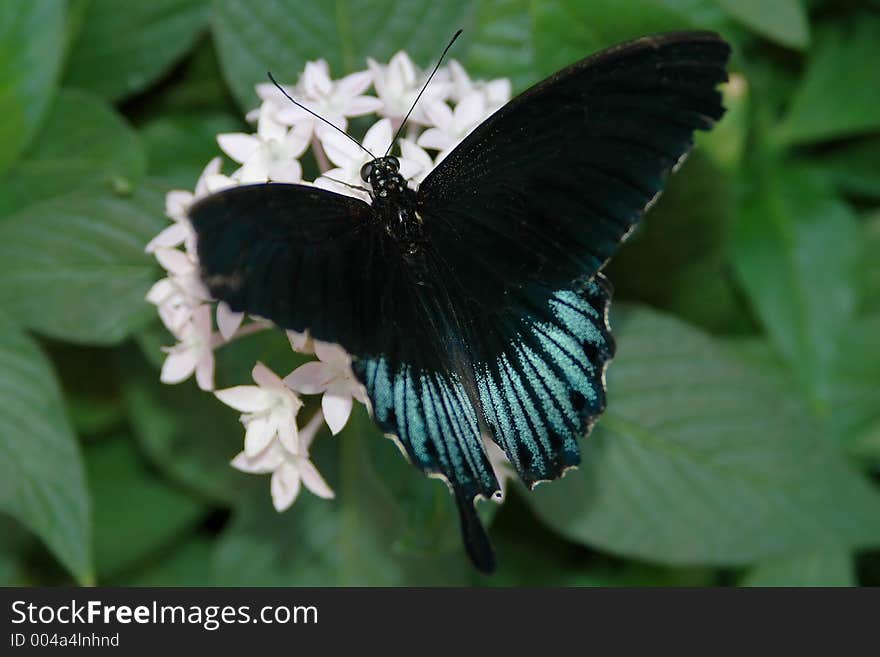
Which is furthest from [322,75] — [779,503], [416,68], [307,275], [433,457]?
[779,503]

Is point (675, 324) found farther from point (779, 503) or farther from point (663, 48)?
point (663, 48)

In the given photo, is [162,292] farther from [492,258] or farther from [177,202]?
[492,258]

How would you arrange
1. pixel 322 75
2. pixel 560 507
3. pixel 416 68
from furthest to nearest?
pixel 560 507
pixel 416 68
pixel 322 75

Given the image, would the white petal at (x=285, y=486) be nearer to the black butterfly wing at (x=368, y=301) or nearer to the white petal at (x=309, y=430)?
the white petal at (x=309, y=430)

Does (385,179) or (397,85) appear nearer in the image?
(385,179)

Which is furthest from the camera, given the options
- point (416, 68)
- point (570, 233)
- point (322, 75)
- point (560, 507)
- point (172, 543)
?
point (172, 543)

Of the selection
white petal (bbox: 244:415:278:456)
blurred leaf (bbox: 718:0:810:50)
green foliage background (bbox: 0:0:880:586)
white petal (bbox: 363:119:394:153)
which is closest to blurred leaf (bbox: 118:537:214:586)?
green foliage background (bbox: 0:0:880:586)

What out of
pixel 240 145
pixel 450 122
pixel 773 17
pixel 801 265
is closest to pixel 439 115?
pixel 450 122
